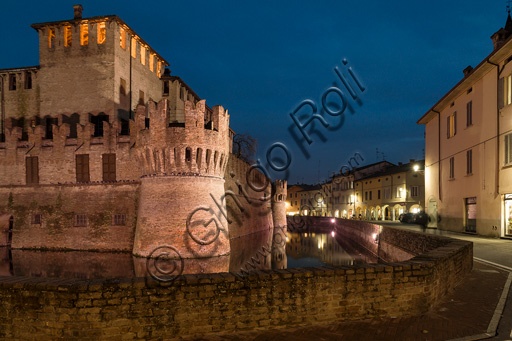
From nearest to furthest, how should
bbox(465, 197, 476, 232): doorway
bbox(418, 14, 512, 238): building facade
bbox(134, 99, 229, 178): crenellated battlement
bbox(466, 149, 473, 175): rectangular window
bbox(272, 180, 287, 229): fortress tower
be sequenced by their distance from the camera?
bbox(418, 14, 512, 238): building facade < bbox(134, 99, 229, 178): crenellated battlement < bbox(466, 149, 473, 175): rectangular window < bbox(465, 197, 476, 232): doorway < bbox(272, 180, 287, 229): fortress tower

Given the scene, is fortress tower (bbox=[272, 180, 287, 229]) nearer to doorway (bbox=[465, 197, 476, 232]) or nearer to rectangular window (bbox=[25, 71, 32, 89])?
doorway (bbox=[465, 197, 476, 232])

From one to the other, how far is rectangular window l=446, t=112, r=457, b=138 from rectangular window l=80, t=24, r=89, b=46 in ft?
92.8

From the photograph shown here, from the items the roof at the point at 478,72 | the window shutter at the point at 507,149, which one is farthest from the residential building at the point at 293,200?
the window shutter at the point at 507,149

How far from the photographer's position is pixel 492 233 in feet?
57.4

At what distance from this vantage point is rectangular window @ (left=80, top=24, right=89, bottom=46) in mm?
28750

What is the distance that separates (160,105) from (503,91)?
17721 mm

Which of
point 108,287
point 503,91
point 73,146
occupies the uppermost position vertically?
point 503,91

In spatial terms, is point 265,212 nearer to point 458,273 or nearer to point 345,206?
point 345,206

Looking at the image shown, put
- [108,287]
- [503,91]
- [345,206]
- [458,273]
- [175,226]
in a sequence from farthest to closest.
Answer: [345,206] → [175,226] → [503,91] → [458,273] → [108,287]

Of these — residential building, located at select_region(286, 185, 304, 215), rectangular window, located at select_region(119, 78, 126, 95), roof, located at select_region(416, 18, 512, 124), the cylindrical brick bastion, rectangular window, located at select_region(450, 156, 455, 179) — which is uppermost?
rectangular window, located at select_region(119, 78, 126, 95)

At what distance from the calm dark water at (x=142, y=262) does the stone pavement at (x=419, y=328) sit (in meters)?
10.5

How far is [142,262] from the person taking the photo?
19.9 meters

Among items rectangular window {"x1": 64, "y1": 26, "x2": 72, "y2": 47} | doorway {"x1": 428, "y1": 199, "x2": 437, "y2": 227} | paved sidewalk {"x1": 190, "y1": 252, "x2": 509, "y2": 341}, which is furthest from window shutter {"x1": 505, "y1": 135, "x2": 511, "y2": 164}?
rectangular window {"x1": 64, "y1": 26, "x2": 72, "y2": 47}

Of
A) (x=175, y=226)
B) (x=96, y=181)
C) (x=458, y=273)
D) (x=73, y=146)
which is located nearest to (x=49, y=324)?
(x=458, y=273)
